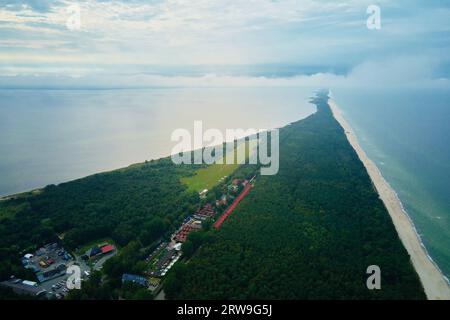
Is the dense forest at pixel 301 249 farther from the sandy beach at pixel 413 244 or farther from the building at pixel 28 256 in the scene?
the building at pixel 28 256

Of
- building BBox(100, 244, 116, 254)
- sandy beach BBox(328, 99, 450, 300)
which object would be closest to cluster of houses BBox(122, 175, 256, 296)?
building BBox(100, 244, 116, 254)

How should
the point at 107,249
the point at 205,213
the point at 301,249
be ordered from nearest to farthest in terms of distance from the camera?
1. the point at 301,249
2. the point at 107,249
3. the point at 205,213

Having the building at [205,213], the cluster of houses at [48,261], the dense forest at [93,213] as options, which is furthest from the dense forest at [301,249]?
the cluster of houses at [48,261]

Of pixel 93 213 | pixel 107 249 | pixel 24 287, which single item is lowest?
pixel 24 287

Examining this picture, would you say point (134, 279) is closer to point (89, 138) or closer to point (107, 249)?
point (107, 249)

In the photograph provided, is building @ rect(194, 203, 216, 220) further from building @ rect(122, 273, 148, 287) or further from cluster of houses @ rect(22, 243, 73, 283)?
cluster of houses @ rect(22, 243, 73, 283)

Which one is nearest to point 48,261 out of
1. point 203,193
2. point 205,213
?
point 205,213
